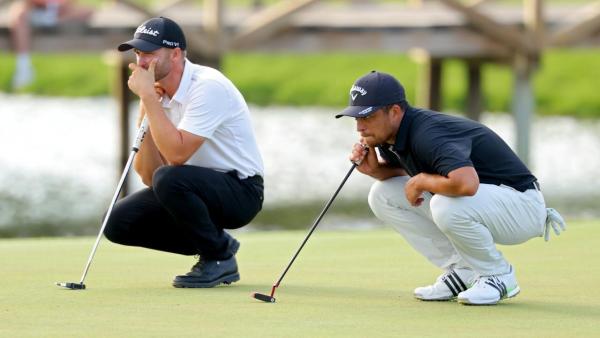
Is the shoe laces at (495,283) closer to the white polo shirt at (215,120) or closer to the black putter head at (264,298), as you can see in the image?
the black putter head at (264,298)


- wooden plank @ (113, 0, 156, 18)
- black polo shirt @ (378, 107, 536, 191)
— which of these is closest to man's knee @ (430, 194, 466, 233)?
black polo shirt @ (378, 107, 536, 191)

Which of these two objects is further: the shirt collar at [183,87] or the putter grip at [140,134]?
the putter grip at [140,134]

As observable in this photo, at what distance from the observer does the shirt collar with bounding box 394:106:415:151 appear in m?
4.95

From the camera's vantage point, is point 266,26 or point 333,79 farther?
point 333,79

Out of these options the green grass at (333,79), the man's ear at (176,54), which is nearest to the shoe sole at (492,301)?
the man's ear at (176,54)

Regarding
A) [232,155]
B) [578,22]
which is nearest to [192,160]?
[232,155]

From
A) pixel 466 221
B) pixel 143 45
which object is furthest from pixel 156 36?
pixel 466 221

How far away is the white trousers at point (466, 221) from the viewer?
4.91 meters

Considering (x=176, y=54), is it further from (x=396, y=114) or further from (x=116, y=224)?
(x=396, y=114)

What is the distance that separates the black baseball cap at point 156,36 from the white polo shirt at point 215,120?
0.15 metres

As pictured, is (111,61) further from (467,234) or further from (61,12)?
(467,234)

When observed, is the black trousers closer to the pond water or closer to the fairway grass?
the fairway grass

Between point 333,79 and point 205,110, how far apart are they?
79.5 feet

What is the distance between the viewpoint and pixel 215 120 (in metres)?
5.42
